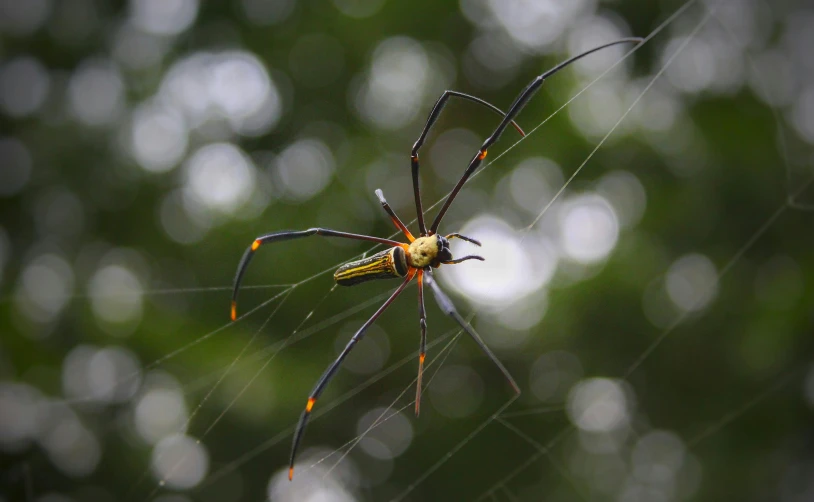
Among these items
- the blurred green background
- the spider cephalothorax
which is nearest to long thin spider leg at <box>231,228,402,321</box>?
the spider cephalothorax

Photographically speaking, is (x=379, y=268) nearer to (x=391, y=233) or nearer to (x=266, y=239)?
(x=266, y=239)

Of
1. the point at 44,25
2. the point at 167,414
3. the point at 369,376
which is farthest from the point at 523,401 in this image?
the point at 44,25

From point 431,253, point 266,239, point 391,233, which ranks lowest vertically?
point 431,253

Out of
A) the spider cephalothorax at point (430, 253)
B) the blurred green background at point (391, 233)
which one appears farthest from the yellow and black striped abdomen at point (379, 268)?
the blurred green background at point (391, 233)

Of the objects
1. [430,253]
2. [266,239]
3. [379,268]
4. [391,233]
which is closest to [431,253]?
[430,253]

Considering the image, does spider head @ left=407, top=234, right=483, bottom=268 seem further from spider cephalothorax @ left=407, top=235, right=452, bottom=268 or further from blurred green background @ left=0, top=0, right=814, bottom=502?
blurred green background @ left=0, top=0, right=814, bottom=502

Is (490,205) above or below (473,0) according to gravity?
below

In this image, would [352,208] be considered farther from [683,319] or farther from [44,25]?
[44,25]
